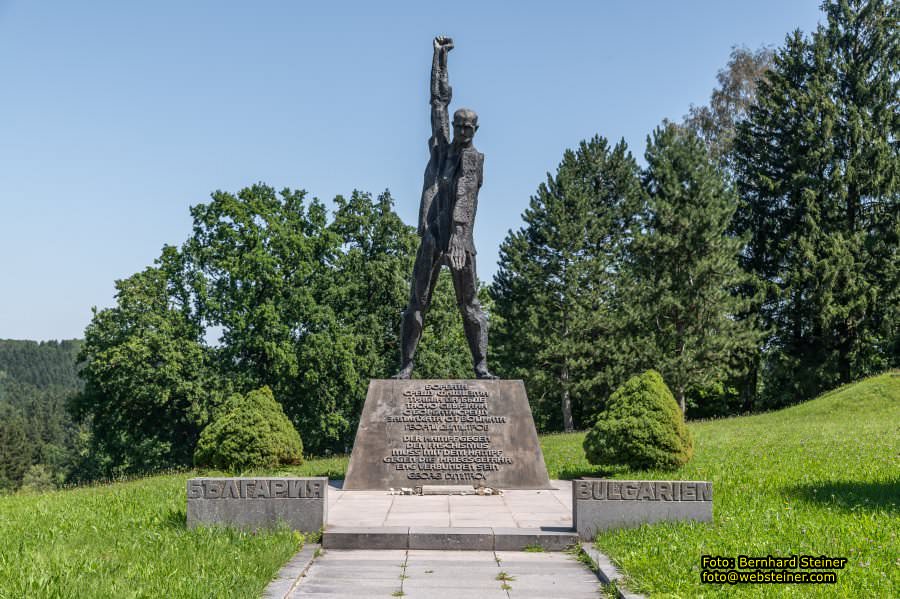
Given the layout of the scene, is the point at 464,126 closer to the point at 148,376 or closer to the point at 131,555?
the point at 131,555

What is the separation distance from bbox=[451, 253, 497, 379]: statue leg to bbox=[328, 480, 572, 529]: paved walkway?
97.8 inches

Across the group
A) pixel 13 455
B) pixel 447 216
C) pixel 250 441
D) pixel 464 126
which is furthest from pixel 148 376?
pixel 13 455

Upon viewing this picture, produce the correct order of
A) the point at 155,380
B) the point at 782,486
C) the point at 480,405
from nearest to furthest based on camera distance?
the point at 782,486, the point at 480,405, the point at 155,380

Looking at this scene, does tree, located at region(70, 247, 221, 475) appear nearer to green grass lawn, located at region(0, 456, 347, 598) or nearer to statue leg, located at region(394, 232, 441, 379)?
statue leg, located at region(394, 232, 441, 379)

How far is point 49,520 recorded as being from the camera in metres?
9.41

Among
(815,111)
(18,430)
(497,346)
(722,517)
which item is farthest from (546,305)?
(18,430)

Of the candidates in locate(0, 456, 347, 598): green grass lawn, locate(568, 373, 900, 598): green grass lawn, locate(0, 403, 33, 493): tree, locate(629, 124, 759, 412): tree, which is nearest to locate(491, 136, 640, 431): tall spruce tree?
locate(629, 124, 759, 412): tree

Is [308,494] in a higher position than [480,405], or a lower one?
lower

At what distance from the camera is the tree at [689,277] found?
32844 millimetres

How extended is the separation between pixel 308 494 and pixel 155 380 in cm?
2287

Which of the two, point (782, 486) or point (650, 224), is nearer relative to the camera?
point (782, 486)

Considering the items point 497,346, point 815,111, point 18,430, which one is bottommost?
point 18,430

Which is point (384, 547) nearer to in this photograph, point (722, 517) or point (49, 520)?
point (722, 517)

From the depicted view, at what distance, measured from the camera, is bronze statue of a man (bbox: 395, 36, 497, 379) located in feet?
41.9
